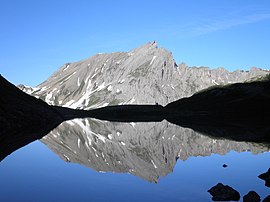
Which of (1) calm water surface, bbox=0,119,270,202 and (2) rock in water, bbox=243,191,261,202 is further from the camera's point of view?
(1) calm water surface, bbox=0,119,270,202

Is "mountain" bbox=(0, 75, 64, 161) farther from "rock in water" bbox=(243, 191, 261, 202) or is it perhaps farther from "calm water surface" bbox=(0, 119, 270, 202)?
"rock in water" bbox=(243, 191, 261, 202)

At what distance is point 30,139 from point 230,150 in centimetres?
4690

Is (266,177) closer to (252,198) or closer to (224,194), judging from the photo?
(224,194)

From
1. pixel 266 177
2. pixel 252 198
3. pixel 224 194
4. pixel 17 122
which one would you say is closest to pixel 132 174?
pixel 266 177

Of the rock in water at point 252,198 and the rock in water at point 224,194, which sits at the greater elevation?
the rock in water at point 224,194

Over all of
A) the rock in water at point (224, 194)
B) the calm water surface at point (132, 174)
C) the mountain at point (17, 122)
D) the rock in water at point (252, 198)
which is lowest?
the rock in water at point (252, 198)

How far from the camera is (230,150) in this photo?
67000mm

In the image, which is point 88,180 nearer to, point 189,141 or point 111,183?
point 111,183

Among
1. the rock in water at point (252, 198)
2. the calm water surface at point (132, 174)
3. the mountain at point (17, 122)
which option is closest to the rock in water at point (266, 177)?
the calm water surface at point (132, 174)

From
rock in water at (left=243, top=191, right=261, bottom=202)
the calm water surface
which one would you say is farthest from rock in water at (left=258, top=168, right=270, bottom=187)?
rock in water at (left=243, top=191, right=261, bottom=202)

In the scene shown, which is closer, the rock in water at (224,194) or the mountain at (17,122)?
the rock in water at (224,194)

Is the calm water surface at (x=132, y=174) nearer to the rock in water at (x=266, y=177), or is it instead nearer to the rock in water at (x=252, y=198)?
the rock in water at (x=266, y=177)

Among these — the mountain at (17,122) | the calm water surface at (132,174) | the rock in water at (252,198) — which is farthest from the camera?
the mountain at (17,122)

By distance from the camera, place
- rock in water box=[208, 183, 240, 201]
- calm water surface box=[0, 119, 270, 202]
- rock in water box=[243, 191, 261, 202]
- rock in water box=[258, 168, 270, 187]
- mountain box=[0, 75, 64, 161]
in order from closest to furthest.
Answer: rock in water box=[243, 191, 261, 202] → rock in water box=[208, 183, 240, 201] → calm water surface box=[0, 119, 270, 202] → rock in water box=[258, 168, 270, 187] → mountain box=[0, 75, 64, 161]
